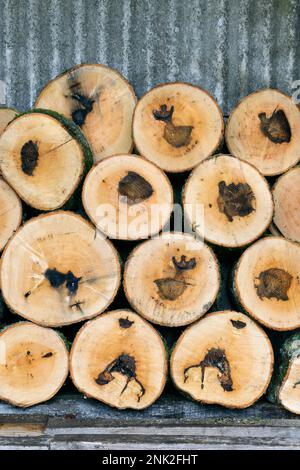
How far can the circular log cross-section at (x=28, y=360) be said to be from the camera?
2.81m

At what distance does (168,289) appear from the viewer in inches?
109

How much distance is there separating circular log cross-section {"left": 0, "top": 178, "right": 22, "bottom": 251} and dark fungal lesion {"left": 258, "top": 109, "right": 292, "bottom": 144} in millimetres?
1444

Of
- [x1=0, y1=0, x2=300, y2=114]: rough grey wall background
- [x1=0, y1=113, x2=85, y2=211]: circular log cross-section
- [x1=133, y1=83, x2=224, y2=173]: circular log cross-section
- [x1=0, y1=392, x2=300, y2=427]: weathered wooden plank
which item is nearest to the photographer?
[x1=0, y1=392, x2=300, y2=427]: weathered wooden plank

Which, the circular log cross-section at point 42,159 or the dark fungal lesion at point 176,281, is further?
the circular log cross-section at point 42,159

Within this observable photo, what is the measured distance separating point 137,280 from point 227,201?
619 mm

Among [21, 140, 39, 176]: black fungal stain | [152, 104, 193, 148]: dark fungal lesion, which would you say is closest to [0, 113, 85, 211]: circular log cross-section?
[21, 140, 39, 176]: black fungal stain

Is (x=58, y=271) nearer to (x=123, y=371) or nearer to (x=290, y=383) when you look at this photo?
(x=123, y=371)

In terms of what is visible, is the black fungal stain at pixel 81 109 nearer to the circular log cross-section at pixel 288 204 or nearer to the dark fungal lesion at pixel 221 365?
the circular log cross-section at pixel 288 204

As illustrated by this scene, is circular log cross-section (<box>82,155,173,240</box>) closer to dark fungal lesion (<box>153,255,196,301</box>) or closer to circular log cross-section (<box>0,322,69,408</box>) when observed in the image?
dark fungal lesion (<box>153,255,196,301</box>)

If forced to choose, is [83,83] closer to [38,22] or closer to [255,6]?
[38,22]

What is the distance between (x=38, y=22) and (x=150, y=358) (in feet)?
7.57

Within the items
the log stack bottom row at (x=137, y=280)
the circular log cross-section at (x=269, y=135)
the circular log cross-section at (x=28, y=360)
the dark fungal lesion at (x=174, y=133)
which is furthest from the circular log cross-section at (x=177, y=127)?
the circular log cross-section at (x=28, y=360)

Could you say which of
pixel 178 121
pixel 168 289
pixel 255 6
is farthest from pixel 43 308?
pixel 255 6

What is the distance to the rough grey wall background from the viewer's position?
11.7 ft
